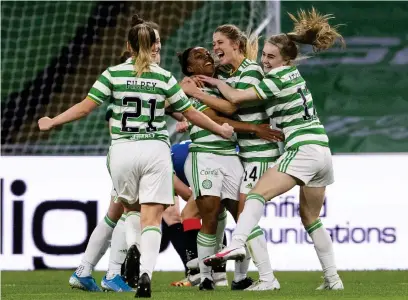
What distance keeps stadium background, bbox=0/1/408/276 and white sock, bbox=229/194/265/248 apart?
3346 mm

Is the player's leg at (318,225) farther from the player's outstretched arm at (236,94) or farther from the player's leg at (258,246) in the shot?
the player's outstretched arm at (236,94)

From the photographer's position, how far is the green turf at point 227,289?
21.9 feet

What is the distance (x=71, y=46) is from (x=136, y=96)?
8730 mm

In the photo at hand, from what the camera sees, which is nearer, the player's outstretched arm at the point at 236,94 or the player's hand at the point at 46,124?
the player's hand at the point at 46,124

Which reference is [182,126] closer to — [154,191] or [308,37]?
[308,37]

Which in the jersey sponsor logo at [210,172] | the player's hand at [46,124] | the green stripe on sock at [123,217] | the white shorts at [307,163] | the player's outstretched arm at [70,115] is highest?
the player's outstretched arm at [70,115]

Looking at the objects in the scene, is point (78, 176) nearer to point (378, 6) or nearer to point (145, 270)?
point (145, 270)

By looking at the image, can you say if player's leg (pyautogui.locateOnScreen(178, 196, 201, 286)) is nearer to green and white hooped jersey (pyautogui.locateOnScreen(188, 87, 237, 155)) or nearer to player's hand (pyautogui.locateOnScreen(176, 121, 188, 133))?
player's hand (pyautogui.locateOnScreen(176, 121, 188, 133))

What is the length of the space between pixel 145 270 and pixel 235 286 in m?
1.31

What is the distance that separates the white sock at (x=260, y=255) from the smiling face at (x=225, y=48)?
1212mm

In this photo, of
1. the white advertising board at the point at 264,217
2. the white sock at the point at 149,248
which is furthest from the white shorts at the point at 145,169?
the white advertising board at the point at 264,217

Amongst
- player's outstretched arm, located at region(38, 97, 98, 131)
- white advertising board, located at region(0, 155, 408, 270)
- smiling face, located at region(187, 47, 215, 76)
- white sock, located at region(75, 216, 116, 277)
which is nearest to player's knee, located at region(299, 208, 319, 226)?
smiling face, located at region(187, 47, 215, 76)

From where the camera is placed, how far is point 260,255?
7242mm

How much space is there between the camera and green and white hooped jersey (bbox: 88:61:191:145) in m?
6.60
